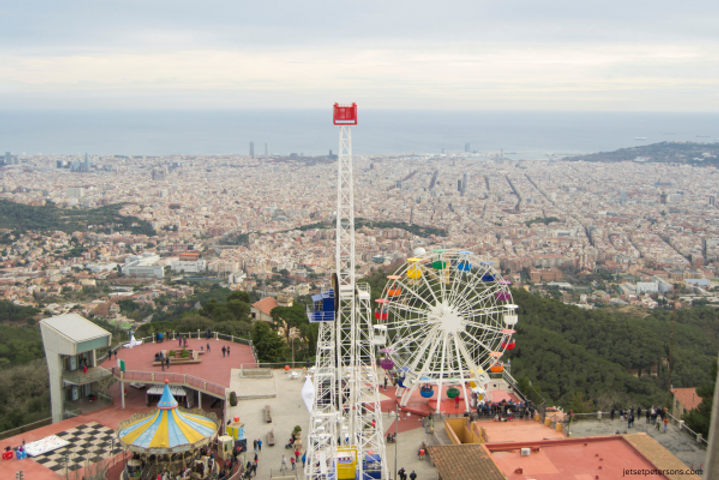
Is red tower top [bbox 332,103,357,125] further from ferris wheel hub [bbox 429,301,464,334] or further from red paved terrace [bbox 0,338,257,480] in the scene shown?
red paved terrace [bbox 0,338,257,480]

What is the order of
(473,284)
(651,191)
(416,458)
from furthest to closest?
(651,191), (473,284), (416,458)

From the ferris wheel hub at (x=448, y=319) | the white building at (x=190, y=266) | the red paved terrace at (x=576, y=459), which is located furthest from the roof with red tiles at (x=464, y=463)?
the white building at (x=190, y=266)

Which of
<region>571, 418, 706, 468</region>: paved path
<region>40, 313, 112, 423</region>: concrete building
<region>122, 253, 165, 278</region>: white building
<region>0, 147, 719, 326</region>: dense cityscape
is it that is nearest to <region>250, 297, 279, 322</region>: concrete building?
<region>40, 313, 112, 423</region>: concrete building

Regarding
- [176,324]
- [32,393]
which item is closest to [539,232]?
[176,324]

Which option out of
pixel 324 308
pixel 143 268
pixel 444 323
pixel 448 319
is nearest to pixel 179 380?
pixel 324 308

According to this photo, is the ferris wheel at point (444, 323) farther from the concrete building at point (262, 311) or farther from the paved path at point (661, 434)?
the concrete building at point (262, 311)

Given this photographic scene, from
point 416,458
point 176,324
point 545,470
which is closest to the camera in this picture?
point 545,470

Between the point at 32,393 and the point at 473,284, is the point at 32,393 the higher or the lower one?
the lower one

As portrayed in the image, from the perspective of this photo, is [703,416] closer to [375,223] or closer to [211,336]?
[211,336]

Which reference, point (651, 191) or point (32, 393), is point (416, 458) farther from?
point (651, 191)
